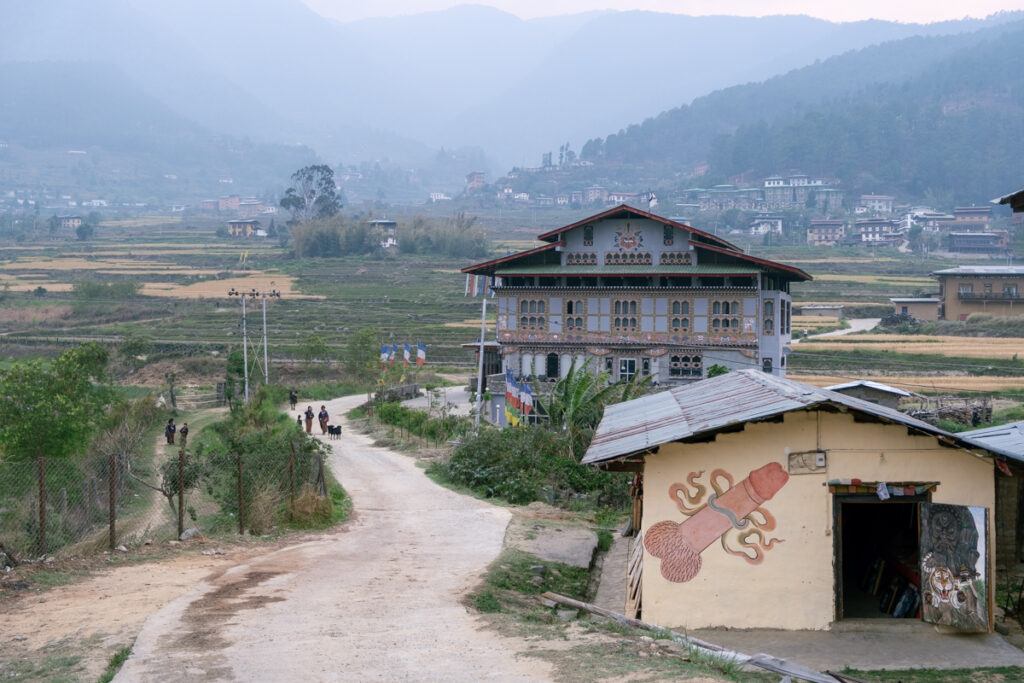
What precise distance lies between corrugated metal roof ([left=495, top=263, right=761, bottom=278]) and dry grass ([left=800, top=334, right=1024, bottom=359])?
28487 mm

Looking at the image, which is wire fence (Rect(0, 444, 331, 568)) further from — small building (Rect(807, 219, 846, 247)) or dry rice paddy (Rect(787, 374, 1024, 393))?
small building (Rect(807, 219, 846, 247))

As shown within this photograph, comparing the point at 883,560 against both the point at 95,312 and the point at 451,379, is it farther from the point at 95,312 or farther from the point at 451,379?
the point at 95,312

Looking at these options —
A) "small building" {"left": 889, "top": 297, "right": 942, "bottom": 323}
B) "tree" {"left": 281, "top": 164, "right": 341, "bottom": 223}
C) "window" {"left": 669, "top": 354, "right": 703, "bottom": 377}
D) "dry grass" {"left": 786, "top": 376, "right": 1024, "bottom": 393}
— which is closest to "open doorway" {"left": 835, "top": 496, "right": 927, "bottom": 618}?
"window" {"left": 669, "top": 354, "right": 703, "bottom": 377}

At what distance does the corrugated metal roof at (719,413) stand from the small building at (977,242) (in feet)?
452

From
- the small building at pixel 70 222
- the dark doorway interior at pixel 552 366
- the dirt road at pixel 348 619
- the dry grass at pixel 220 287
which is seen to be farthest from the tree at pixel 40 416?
the small building at pixel 70 222

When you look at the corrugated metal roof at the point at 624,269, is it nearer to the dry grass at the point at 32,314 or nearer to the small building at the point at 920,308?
the small building at the point at 920,308

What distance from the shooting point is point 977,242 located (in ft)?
498

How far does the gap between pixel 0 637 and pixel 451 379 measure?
50.4 meters

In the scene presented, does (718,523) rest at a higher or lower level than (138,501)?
higher

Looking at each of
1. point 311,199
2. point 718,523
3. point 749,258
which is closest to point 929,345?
point 749,258

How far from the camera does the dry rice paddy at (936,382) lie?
54525mm

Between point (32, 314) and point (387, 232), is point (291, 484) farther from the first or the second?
point (387, 232)

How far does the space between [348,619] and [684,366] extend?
106 ft

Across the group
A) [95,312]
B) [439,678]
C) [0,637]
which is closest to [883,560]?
[439,678]
